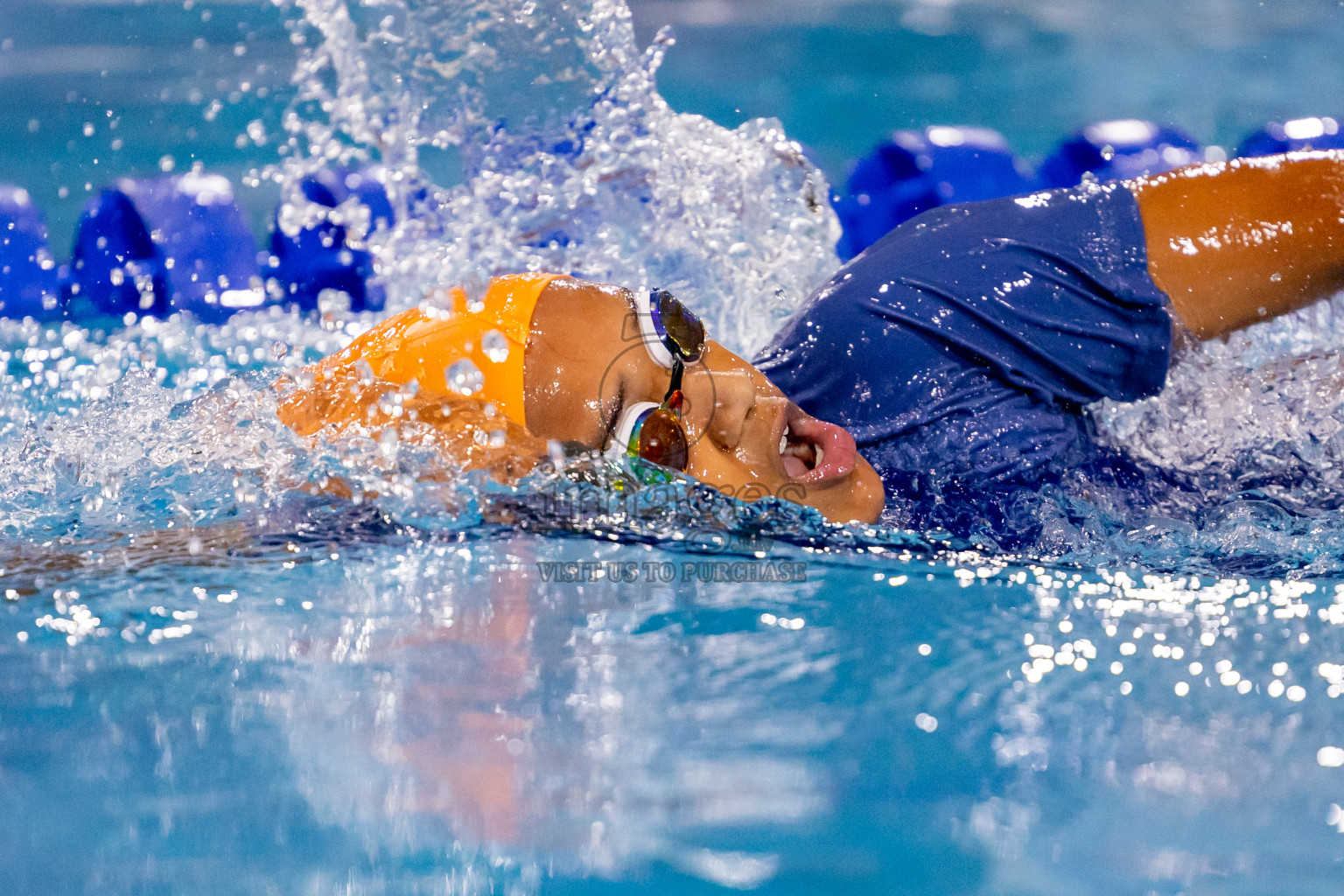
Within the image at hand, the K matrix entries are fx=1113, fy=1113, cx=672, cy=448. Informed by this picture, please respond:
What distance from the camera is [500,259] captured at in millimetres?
2156

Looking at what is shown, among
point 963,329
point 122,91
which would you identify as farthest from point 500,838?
point 122,91

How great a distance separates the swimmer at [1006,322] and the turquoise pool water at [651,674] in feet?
0.36

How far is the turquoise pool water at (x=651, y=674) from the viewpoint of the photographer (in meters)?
0.69

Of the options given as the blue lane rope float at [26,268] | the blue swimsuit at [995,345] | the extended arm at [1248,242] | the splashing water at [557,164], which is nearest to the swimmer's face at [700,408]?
the blue swimsuit at [995,345]

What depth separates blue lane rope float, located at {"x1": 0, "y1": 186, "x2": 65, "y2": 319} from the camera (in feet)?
9.54

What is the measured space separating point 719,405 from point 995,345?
0.42 meters

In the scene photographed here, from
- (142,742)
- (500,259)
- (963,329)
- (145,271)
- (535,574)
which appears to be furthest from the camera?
(145,271)

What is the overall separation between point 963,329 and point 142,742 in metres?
1.05

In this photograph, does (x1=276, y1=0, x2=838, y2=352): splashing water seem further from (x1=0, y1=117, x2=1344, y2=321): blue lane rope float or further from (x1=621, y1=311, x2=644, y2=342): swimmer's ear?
(x1=621, y1=311, x2=644, y2=342): swimmer's ear

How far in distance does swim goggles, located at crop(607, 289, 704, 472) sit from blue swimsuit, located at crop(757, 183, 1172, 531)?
0.83 feet

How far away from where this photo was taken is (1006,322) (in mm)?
1446

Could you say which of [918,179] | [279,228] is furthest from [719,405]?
[279,228]

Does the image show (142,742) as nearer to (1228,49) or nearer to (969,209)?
(969,209)

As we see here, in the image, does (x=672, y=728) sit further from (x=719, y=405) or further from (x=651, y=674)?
(x=719, y=405)
